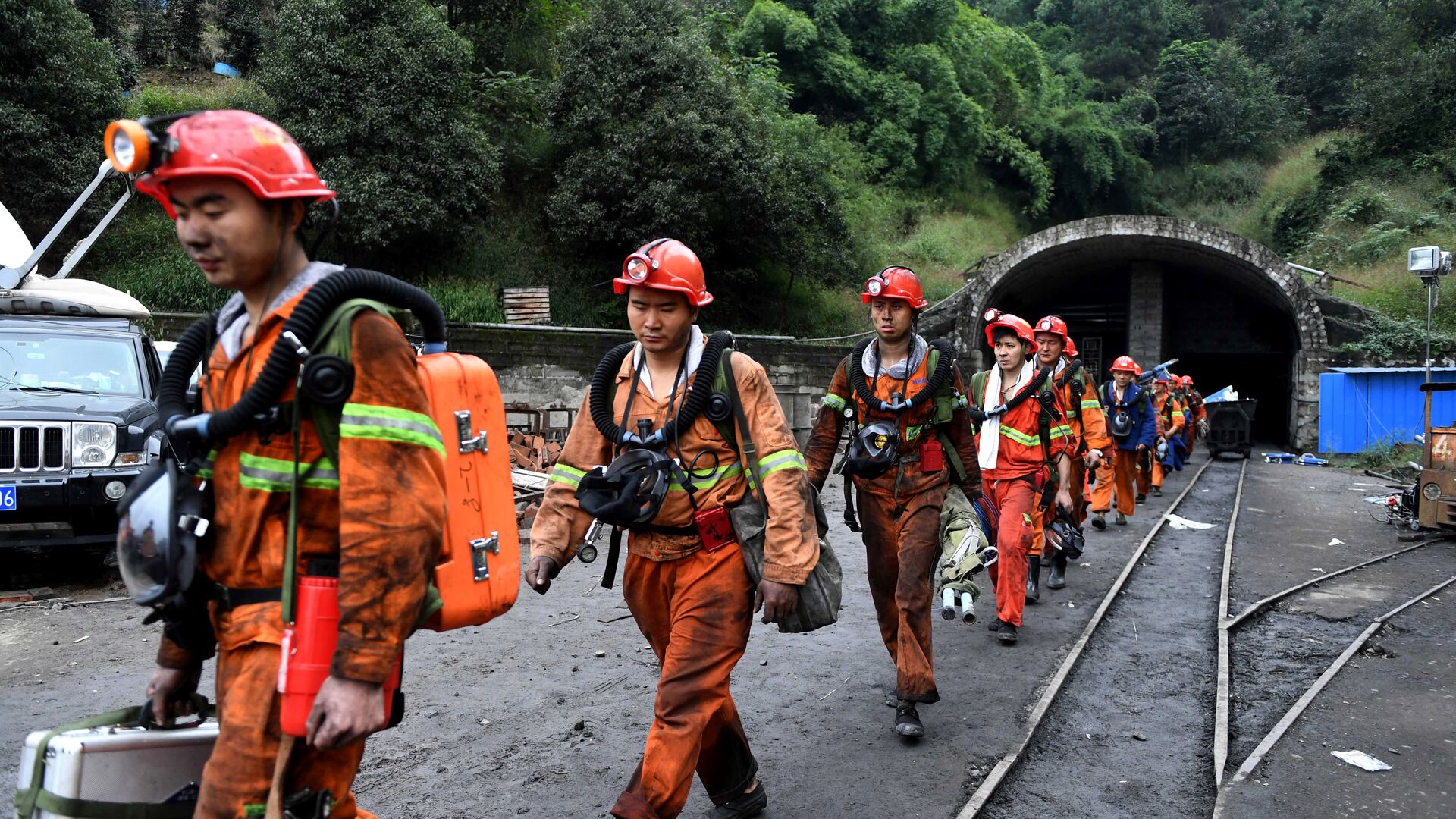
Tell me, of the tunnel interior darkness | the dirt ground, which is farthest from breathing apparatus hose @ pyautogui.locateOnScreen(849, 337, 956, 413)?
the tunnel interior darkness

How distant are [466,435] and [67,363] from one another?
8.30 metres

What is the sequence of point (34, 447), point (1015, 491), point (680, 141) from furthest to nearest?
1. point (680, 141)
2. point (34, 447)
3. point (1015, 491)

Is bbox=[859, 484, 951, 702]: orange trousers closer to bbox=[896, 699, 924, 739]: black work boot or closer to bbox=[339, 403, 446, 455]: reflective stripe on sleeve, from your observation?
bbox=[896, 699, 924, 739]: black work boot

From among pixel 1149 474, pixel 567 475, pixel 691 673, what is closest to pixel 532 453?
pixel 1149 474

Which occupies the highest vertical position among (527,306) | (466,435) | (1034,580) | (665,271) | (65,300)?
(527,306)

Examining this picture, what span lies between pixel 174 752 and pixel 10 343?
8306 millimetres

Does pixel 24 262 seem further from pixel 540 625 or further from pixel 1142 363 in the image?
pixel 1142 363

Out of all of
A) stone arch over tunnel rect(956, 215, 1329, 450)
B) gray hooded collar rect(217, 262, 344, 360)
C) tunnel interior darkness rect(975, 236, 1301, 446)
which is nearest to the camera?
gray hooded collar rect(217, 262, 344, 360)

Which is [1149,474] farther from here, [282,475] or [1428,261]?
[282,475]

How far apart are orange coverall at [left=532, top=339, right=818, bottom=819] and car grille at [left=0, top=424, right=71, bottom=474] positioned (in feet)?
19.2

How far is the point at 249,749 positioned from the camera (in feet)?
6.97

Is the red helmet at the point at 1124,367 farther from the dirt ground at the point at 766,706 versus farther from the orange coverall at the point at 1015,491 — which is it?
the orange coverall at the point at 1015,491

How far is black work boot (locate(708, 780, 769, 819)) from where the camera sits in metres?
4.09

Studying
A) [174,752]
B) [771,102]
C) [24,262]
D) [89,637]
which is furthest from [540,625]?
[771,102]
